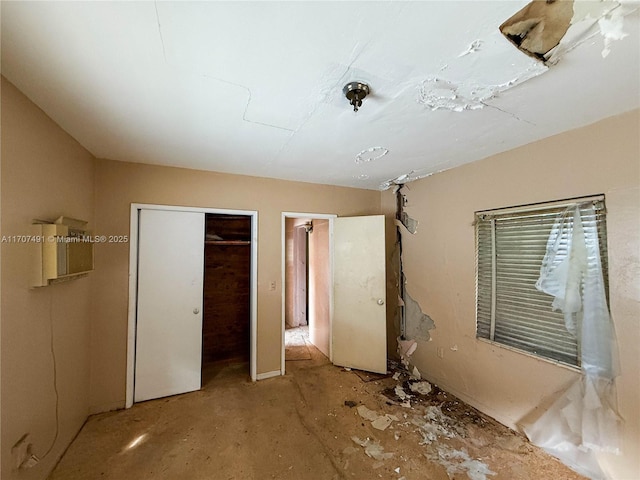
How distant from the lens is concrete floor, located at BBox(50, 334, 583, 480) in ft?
5.49

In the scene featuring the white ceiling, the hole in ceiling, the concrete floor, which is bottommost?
the concrete floor

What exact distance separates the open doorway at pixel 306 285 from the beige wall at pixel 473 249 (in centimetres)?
110

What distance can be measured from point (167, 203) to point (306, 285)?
299 centimetres

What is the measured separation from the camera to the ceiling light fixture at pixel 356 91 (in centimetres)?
125

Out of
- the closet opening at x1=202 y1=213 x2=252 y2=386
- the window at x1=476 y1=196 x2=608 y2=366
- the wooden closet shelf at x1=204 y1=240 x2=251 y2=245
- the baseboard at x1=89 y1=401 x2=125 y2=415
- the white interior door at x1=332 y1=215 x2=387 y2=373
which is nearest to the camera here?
the window at x1=476 y1=196 x2=608 y2=366

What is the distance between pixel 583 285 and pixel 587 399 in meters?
0.74

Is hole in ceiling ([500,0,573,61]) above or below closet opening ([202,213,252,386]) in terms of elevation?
above

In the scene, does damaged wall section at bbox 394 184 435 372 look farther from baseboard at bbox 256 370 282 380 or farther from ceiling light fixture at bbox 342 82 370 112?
ceiling light fixture at bbox 342 82 370 112

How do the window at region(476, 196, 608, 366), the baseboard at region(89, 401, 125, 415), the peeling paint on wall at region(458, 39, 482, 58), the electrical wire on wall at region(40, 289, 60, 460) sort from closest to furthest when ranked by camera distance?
1. the peeling paint on wall at region(458, 39, 482, 58)
2. the electrical wire on wall at region(40, 289, 60, 460)
3. the window at region(476, 196, 608, 366)
4. the baseboard at region(89, 401, 125, 415)

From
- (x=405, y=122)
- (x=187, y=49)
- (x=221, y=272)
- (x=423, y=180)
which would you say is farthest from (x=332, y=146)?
(x=221, y=272)

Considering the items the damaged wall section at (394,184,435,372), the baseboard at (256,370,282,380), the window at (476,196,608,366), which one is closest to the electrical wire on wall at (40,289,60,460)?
the baseboard at (256,370,282,380)

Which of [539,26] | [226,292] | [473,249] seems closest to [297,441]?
[226,292]

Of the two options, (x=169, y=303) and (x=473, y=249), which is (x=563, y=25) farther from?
(x=169, y=303)

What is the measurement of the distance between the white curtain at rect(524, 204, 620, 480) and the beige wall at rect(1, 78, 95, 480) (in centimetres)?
336
